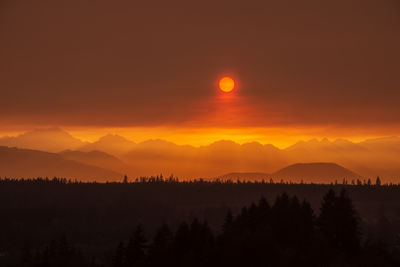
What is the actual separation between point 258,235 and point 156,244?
15.4 m

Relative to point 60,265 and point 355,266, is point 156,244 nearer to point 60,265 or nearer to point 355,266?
point 355,266

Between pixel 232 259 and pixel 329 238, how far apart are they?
1913 centimetres

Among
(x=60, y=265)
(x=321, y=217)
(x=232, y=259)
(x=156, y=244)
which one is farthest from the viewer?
(x=60, y=265)

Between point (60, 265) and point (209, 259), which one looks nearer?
point (209, 259)

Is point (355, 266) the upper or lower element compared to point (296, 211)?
lower

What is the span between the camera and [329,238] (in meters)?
94.8

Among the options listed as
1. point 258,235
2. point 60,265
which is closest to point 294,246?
point 258,235

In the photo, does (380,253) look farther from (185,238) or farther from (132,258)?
(132,258)

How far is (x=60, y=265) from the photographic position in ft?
460

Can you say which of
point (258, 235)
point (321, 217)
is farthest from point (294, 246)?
point (321, 217)

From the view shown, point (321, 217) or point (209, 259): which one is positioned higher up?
point (321, 217)

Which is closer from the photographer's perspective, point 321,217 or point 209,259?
point 209,259

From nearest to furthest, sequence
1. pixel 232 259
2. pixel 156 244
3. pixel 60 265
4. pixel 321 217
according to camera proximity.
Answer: pixel 232 259
pixel 156 244
pixel 321 217
pixel 60 265

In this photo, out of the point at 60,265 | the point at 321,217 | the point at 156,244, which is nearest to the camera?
the point at 156,244
